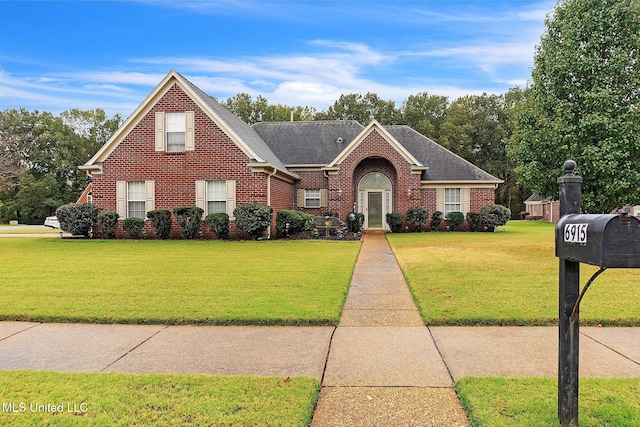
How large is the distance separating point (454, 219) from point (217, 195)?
499 inches

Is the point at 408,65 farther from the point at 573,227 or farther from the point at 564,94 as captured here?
the point at 573,227

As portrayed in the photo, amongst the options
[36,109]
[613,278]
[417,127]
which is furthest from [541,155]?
[36,109]

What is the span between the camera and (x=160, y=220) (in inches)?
723

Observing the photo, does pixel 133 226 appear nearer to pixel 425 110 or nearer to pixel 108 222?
pixel 108 222

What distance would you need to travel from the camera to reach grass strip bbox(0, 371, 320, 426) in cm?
300

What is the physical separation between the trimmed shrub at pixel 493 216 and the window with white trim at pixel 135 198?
17.4 m

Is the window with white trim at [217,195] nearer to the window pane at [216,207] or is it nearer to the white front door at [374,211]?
the window pane at [216,207]

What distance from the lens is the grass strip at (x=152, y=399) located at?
118 inches

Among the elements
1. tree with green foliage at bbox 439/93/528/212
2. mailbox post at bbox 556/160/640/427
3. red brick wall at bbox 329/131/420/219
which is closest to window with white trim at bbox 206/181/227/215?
red brick wall at bbox 329/131/420/219

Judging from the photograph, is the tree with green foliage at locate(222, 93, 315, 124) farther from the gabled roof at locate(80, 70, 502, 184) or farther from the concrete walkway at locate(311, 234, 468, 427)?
the concrete walkway at locate(311, 234, 468, 427)

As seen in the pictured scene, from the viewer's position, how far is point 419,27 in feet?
53.7

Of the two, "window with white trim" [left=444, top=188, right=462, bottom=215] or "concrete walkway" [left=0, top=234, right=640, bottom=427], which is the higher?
"window with white trim" [left=444, top=188, right=462, bottom=215]

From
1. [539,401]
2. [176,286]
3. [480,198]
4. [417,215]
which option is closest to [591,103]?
[539,401]

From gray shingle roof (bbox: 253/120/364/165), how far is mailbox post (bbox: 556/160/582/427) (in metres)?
21.8
